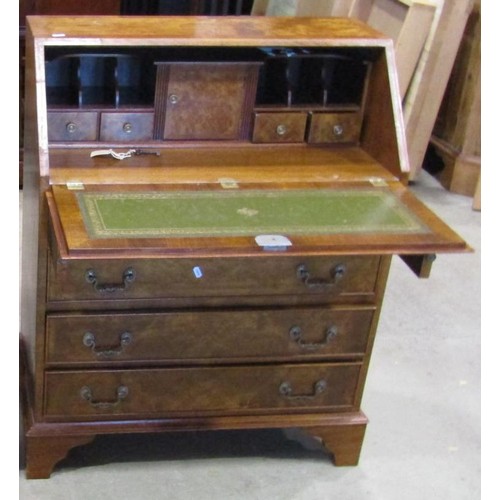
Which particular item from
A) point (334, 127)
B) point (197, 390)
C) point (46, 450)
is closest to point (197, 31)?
point (334, 127)

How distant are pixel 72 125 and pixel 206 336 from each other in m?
0.59

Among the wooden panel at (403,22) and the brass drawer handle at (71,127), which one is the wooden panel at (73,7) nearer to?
the wooden panel at (403,22)

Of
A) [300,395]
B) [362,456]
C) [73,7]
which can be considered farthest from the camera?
[73,7]

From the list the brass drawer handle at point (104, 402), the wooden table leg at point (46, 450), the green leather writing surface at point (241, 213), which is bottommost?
the wooden table leg at point (46, 450)

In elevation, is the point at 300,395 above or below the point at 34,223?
below

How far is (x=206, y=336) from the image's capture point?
2162 millimetres

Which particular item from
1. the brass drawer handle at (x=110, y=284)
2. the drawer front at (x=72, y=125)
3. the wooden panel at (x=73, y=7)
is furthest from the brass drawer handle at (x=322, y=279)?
the wooden panel at (x=73, y=7)

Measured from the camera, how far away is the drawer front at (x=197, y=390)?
2170 mm

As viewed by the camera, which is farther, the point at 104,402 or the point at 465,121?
the point at 465,121

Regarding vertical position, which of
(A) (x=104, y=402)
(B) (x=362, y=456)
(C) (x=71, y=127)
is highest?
(C) (x=71, y=127)

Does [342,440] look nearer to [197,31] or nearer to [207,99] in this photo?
[207,99]

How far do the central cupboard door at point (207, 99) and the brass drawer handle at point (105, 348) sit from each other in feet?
1.68

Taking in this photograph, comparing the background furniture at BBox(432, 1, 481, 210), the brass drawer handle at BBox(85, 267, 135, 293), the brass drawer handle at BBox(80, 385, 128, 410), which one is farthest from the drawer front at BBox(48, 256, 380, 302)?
the background furniture at BBox(432, 1, 481, 210)

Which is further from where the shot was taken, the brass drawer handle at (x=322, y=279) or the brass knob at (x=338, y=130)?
the brass knob at (x=338, y=130)
